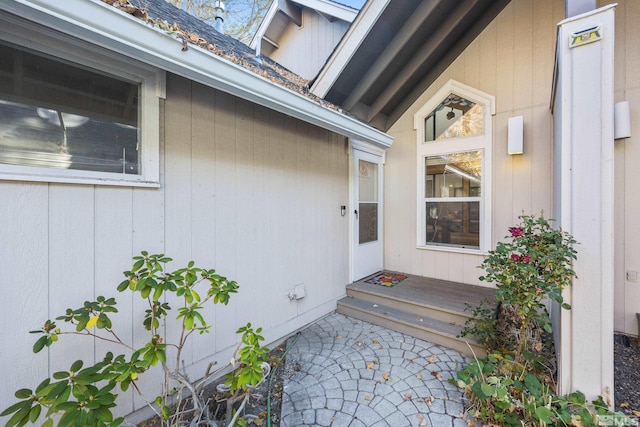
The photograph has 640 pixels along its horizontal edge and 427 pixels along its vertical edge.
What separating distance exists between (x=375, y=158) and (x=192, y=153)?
10.6ft

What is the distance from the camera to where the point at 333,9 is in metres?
5.09

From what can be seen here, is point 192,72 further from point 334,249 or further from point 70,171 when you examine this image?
point 334,249

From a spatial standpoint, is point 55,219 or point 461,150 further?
point 461,150

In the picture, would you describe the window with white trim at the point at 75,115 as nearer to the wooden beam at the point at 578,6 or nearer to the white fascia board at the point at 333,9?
the wooden beam at the point at 578,6

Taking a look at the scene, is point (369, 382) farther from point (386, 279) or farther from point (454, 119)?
point (454, 119)

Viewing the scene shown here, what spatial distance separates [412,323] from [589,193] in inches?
84.1

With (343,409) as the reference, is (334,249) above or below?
above

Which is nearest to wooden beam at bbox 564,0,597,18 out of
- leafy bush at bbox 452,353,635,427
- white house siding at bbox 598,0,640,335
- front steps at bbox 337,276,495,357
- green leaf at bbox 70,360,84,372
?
white house siding at bbox 598,0,640,335

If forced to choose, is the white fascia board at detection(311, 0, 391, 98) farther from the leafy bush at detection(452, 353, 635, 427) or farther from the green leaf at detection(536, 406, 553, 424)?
the green leaf at detection(536, 406, 553, 424)

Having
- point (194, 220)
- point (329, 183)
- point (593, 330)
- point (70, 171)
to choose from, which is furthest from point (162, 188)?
point (593, 330)

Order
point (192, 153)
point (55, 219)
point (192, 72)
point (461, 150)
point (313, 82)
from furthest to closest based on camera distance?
point (461, 150)
point (313, 82)
point (192, 153)
point (192, 72)
point (55, 219)

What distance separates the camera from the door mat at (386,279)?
13.8 ft

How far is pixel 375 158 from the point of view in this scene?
4.73 m

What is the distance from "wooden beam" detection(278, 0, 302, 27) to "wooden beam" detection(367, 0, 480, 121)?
10.7ft
